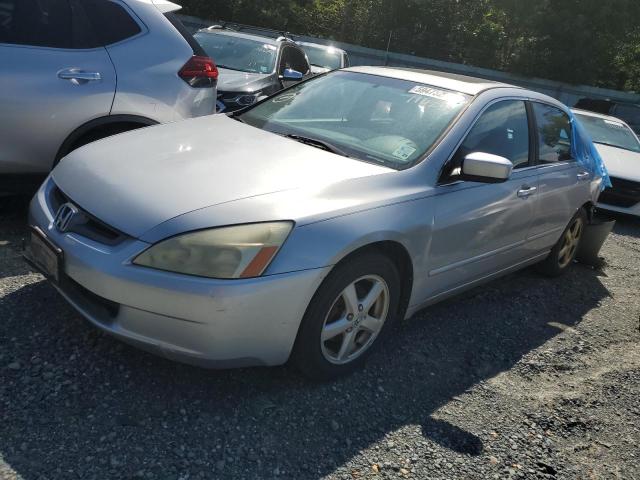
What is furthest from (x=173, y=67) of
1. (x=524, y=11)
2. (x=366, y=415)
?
(x=524, y=11)

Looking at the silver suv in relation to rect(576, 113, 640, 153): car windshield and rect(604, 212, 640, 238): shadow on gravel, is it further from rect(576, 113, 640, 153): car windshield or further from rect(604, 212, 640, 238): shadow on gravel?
rect(576, 113, 640, 153): car windshield

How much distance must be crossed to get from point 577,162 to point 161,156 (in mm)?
3368

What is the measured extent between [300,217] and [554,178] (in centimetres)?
258

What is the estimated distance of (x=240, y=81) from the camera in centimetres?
730

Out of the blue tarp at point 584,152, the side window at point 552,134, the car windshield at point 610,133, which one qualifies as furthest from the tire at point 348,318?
the car windshield at point 610,133

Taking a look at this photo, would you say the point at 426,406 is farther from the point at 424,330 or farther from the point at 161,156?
the point at 161,156

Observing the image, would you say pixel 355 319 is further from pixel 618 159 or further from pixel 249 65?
pixel 618 159

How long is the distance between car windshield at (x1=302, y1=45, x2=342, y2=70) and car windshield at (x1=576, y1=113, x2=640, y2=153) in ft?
17.4

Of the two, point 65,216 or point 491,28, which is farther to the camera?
point 491,28

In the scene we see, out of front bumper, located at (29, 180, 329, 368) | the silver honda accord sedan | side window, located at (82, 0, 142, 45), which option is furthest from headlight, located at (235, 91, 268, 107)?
front bumper, located at (29, 180, 329, 368)

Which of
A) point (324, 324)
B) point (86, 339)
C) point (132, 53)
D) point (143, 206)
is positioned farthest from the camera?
point (132, 53)

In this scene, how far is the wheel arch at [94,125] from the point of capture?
13.2 ft

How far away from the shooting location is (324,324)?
2.76m

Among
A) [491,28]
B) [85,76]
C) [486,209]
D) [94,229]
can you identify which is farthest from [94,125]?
[491,28]
